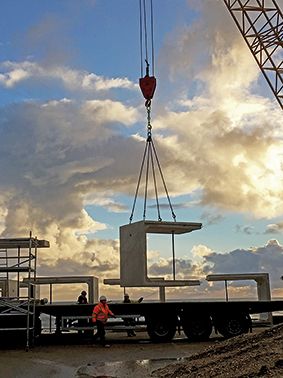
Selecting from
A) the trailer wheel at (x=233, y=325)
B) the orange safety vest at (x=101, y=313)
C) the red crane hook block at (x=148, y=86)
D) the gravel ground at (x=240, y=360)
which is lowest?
the gravel ground at (x=240, y=360)

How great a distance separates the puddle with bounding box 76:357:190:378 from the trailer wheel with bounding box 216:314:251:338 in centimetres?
570

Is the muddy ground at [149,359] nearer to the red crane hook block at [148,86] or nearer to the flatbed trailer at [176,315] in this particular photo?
the flatbed trailer at [176,315]

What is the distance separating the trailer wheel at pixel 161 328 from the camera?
20656mm

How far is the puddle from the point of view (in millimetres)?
13414

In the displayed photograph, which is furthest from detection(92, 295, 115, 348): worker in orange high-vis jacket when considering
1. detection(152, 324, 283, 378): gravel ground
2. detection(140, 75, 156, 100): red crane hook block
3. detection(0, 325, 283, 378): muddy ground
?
detection(140, 75, 156, 100): red crane hook block

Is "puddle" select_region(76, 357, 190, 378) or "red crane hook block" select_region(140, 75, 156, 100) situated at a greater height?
"red crane hook block" select_region(140, 75, 156, 100)

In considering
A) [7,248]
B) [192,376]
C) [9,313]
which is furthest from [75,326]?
[192,376]

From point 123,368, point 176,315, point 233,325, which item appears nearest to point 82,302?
point 176,315

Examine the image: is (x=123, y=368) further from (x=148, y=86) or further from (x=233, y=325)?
(x=148, y=86)

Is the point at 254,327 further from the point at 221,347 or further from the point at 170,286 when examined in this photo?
the point at 221,347

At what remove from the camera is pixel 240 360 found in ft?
39.4

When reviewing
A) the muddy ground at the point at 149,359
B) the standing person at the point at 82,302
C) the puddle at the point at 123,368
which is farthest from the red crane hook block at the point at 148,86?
the puddle at the point at 123,368

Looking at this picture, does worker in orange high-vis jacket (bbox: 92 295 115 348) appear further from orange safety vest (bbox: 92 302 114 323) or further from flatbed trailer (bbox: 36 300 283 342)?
flatbed trailer (bbox: 36 300 283 342)

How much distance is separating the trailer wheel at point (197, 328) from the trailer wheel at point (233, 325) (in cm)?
42
